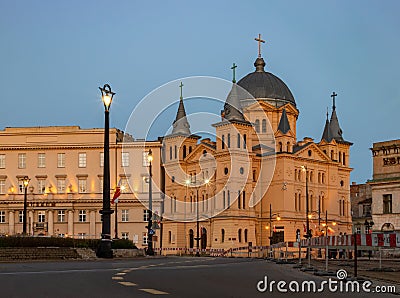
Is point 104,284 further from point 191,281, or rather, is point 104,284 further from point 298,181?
point 298,181

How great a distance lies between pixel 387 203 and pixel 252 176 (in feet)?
126

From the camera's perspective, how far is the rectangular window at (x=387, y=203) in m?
60.4

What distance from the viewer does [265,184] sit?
99.4 metres

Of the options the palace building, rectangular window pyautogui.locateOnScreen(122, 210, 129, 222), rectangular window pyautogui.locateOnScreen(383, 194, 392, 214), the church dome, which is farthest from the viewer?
the church dome

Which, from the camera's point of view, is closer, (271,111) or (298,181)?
(298,181)

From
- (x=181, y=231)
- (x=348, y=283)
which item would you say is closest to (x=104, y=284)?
(x=348, y=283)

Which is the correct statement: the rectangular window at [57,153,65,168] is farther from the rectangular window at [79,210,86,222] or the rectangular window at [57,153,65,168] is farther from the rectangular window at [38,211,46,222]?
the rectangular window at [79,210,86,222]

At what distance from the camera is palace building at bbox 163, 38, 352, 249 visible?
95438 mm

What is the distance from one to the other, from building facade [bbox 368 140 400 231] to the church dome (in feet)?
151

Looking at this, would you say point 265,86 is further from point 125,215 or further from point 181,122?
point 125,215

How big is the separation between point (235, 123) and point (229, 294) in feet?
276

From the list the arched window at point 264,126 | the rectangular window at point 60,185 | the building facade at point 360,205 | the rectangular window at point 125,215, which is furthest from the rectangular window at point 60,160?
the building facade at point 360,205

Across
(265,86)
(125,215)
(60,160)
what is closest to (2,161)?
(60,160)

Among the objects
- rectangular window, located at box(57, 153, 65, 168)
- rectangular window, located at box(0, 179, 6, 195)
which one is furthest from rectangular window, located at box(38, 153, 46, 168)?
rectangular window, located at box(0, 179, 6, 195)
